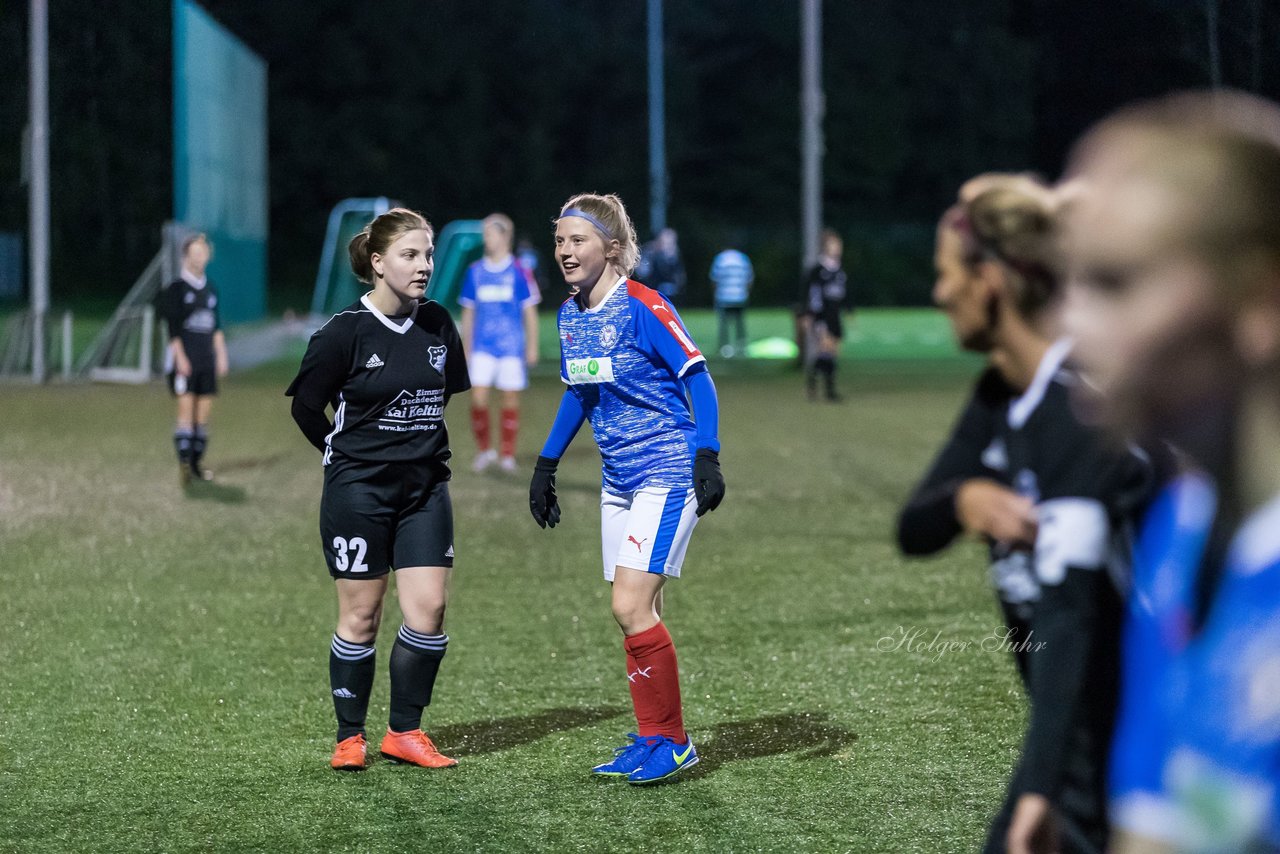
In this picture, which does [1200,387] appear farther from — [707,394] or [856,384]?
[856,384]

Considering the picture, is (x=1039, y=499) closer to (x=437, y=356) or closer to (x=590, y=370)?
(x=590, y=370)

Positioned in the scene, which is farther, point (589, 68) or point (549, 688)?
point (589, 68)

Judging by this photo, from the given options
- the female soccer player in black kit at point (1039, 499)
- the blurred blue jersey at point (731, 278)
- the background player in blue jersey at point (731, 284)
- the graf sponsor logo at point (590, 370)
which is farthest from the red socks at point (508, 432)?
the blurred blue jersey at point (731, 278)

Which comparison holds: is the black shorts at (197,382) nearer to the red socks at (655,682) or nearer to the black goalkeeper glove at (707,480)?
the red socks at (655,682)

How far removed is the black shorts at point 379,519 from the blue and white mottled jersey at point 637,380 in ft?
1.91

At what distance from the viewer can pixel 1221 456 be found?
1388mm

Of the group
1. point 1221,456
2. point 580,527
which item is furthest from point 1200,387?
point 580,527

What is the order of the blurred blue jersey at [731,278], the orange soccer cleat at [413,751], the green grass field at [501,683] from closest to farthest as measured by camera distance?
the green grass field at [501,683], the orange soccer cleat at [413,751], the blurred blue jersey at [731,278]

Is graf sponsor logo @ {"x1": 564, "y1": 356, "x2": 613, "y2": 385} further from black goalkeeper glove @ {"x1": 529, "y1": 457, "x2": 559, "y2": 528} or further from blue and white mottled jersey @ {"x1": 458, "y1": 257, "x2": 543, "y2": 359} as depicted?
blue and white mottled jersey @ {"x1": 458, "y1": 257, "x2": 543, "y2": 359}

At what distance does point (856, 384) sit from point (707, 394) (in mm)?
17601

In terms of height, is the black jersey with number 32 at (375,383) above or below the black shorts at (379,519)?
above

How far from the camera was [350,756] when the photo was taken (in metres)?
5.41

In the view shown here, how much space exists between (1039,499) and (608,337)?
3115 millimetres

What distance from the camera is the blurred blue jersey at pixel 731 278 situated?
26281mm
